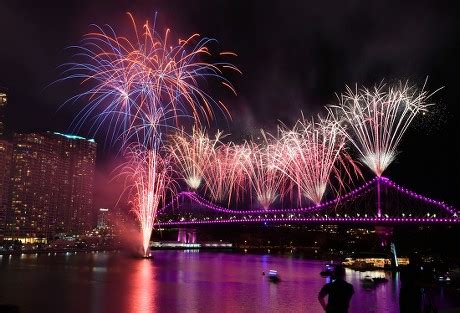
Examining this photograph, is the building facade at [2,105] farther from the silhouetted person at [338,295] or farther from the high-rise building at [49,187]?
the silhouetted person at [338,295]

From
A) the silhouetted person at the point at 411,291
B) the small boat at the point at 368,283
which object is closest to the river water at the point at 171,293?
the small boat at the point at 368,283

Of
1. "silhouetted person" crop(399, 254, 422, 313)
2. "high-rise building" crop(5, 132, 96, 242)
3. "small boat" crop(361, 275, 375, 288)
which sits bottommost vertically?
"small boat" crop(361, 275, 375, 288)

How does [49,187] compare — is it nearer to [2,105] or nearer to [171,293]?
[2,105]

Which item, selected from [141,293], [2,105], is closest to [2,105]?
[2,105]

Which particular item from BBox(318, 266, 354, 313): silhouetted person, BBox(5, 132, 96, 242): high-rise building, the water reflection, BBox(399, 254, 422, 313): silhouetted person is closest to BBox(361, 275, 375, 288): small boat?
the water reflection

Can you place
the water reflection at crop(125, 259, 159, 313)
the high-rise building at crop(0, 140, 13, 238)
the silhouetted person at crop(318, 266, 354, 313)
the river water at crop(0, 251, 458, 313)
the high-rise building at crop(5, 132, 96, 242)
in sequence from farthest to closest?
the high-rise building at crop(5, 132, 96, 242), the high-rise building at crop(0, 140, 13, 238), the river water at crop(0, 251, 458, 313), the water reflection at crop(125, 259, 159, 313), the silhouetted person at crop(318, 266, 354, 313)

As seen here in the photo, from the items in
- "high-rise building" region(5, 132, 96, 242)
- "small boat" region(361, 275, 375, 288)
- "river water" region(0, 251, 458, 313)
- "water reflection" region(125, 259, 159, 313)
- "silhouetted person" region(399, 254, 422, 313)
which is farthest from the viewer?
"high-rise building" region(5, 132, 96, 242)

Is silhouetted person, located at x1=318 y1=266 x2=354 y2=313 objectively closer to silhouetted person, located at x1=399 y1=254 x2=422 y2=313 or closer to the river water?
silhouetted person, located at x1=399 y1=254 x2=422 y2=313
